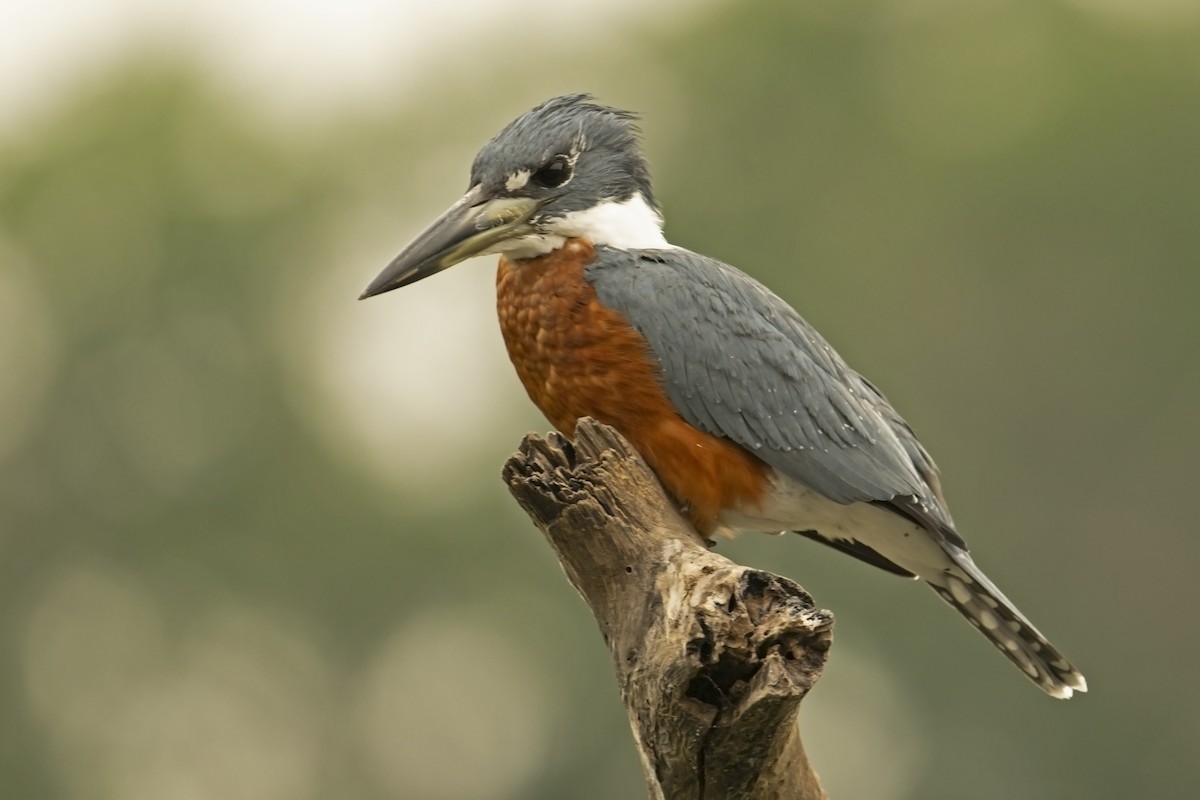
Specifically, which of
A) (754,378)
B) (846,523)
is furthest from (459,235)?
(846,523)

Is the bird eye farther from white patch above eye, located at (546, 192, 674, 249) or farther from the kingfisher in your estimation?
white patch above eye, located at (546, 192, 674, 249)

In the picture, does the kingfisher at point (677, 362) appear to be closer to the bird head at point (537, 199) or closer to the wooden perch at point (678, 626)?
the bird head at point (537, 199)

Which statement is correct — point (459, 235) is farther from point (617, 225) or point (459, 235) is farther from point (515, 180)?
point (617, 225)

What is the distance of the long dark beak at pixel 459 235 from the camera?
7.02 m

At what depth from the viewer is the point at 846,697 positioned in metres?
22.1

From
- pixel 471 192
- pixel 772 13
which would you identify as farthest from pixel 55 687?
pixel 471 192

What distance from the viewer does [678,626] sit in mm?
5328

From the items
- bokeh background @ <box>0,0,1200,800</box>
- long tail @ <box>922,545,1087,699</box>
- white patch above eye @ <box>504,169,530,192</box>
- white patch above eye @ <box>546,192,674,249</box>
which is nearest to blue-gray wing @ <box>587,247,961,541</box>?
white patch above eye @ <box>546,192,674,249</box>

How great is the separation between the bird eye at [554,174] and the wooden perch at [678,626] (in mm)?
1318

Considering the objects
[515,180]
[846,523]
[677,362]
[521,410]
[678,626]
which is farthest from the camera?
[521,410]

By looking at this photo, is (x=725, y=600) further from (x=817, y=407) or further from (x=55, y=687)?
(x=55, y=687)

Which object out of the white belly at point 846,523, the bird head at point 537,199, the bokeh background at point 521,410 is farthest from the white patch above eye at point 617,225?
the bokeh background at point 521,410

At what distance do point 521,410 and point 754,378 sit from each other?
1804 centimetres

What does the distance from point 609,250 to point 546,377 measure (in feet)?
1.81
